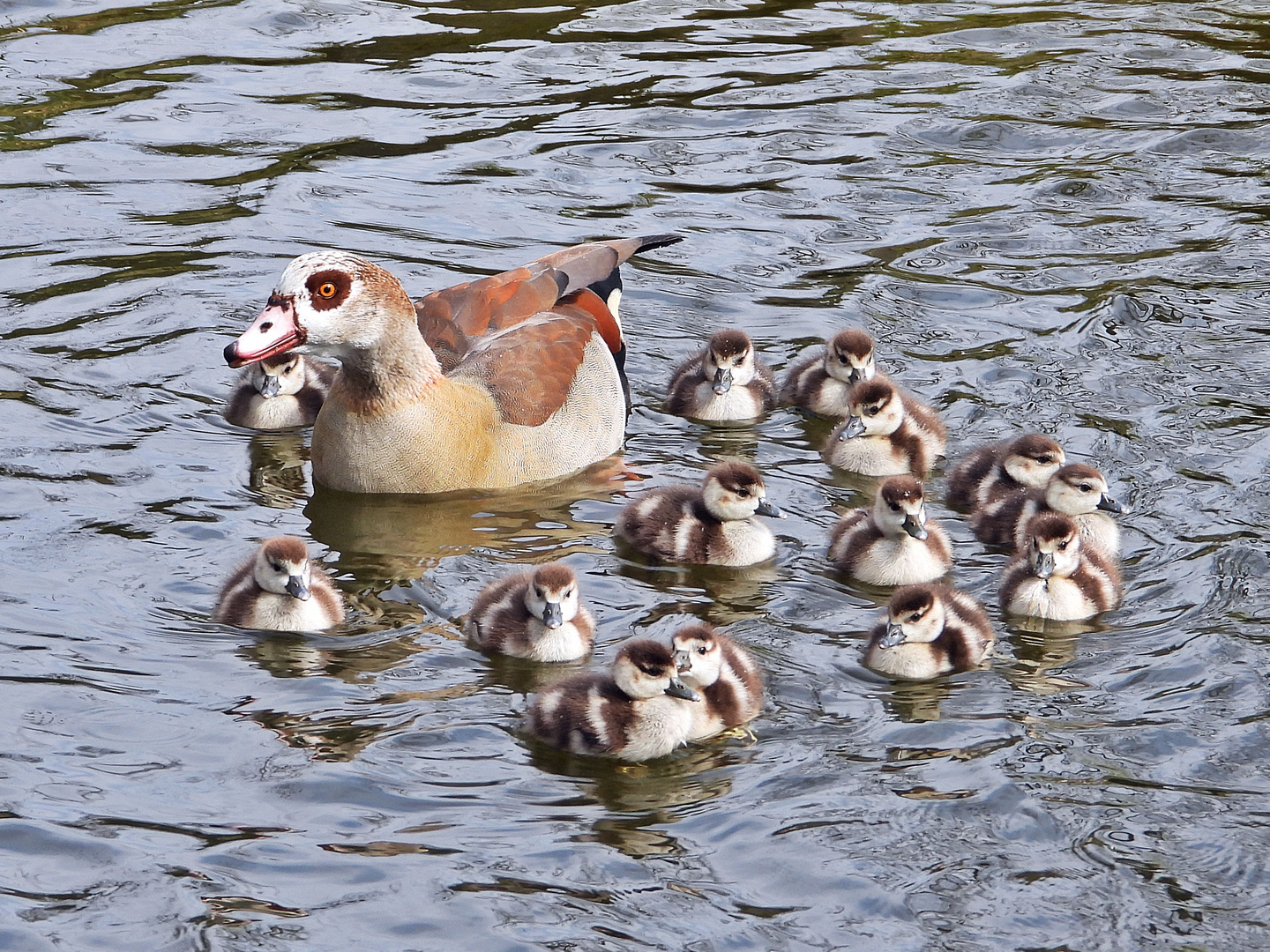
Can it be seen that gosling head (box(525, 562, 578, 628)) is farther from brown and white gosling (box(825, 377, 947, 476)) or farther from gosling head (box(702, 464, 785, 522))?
brown and white gosling (box(825, 377, 947, 476))

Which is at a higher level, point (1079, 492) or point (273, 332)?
point (273, 332)

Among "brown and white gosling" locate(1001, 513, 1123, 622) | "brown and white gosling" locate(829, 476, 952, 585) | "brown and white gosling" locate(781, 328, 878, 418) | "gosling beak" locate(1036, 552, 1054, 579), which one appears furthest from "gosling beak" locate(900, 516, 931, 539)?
"brown and white gosling" locate(781, 328, 878, 418)

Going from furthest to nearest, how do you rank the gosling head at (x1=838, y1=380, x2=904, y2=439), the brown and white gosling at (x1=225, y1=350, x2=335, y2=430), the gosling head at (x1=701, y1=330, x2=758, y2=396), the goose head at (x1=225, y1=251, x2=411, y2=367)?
the brown and white gosling at (x1=225, y1=350, x2=335, y2=430), the gosling head at (x1=701, y1=330, x2=758, y2=396), the gosling head at (x1=838, y1=380, x2=904, y2=439), the goose head at (x1=225, y1=251, x2=411, y2=367)

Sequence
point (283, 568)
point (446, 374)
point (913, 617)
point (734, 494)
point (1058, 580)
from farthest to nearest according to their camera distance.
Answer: point (446, 374) → point (734, 494) → point (1058, 580) → point (283, 568) → point (913, 617)

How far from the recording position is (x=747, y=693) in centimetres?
665

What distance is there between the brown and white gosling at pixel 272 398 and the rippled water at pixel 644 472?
0.45ft

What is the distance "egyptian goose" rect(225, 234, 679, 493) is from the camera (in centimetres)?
859

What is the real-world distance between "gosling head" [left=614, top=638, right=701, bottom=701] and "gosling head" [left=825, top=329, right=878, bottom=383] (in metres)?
3.45

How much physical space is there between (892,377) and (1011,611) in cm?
284

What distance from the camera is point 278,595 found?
729 cm

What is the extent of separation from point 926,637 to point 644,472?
2.82 m

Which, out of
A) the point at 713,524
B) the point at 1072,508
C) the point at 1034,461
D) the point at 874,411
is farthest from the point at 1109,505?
the point at 713,524

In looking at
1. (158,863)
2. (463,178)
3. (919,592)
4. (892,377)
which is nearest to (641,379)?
(892,377)

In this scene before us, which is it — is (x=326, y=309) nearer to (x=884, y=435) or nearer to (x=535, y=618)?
(x=535, y=618)
